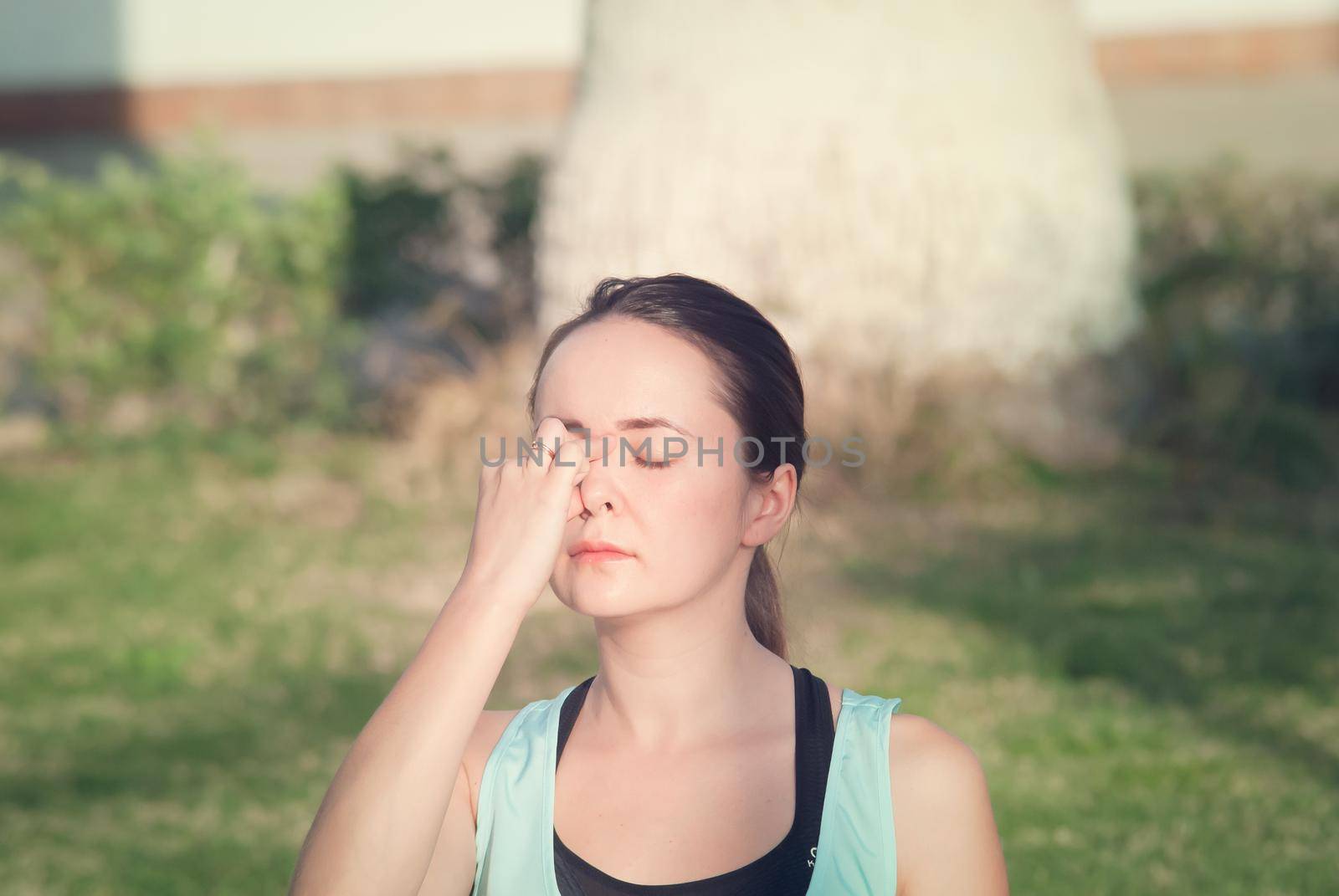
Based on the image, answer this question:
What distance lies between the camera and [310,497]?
741 centimetres

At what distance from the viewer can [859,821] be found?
69.2 inches

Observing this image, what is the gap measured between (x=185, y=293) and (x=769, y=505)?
6.89 m

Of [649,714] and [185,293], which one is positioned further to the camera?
[185,293]

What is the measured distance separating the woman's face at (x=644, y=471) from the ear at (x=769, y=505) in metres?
0.05

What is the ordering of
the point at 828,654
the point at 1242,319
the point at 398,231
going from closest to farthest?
the point at 828,654, the point at 1242,319, the point at 398,231

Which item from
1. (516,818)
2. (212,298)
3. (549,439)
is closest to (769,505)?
(549,439)

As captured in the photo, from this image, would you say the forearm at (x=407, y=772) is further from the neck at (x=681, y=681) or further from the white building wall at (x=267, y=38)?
the white building wall at (x=267, y=38)

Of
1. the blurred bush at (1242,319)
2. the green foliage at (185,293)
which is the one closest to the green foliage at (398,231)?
the green foliage at (185,293)

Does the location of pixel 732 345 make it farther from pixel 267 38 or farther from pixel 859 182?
pixel 267 38

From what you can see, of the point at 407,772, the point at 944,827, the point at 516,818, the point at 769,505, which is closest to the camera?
the point at 407,772

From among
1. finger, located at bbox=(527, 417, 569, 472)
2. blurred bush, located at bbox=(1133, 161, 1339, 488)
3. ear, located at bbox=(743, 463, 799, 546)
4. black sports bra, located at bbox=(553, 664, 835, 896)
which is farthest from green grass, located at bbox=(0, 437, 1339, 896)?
finger, located at bbox=(527, 417, 569, 472)

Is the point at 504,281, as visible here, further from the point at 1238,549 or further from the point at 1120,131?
the point at 1120,131

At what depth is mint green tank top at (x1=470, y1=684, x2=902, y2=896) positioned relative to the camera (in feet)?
5.71

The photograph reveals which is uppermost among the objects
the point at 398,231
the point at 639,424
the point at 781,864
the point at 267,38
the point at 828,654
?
the point at 267,38
